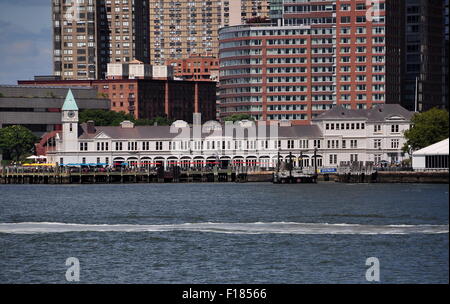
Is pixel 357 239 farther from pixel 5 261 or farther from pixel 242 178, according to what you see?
pixel 242 178

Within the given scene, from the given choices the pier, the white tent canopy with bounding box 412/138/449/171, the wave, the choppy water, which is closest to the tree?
the white tent canopy with bounding box 412/138/449/171

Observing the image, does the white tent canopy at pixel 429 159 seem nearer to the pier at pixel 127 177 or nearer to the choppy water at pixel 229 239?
the choppy water at pixel 229 239

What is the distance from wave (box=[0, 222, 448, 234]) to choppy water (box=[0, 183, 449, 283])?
81mm

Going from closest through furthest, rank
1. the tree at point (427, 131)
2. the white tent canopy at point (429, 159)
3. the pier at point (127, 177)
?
the white tent canopy at point (429, 159) < the tree at point (427, 131) < the pier at point (127, 177)

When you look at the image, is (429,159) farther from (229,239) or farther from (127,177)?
(229,239)

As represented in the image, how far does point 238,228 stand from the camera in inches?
3538

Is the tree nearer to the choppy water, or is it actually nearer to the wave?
the choppy water

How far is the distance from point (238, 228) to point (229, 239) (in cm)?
785

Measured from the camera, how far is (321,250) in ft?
245

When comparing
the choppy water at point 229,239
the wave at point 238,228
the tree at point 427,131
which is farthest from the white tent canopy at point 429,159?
the wave at point 238,228

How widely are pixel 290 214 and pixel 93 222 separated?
702 inches

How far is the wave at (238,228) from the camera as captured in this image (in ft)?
276

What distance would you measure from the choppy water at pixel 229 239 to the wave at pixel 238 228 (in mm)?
81
